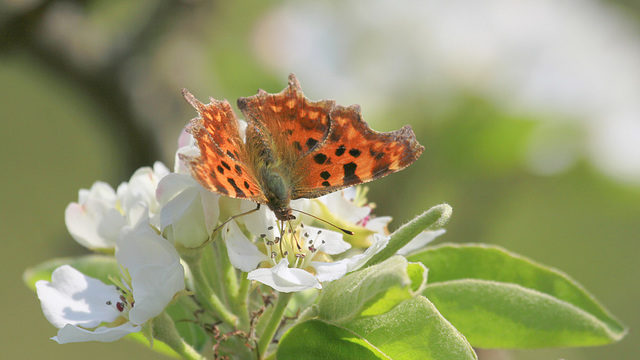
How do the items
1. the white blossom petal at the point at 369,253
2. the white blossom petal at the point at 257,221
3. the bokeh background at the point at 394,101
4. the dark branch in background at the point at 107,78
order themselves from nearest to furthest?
the white blossom petal at the point at 369,253, the white blossom petal at the point at 257,221, the dark branch in background at the point at 107,78, the bokeh background at the point at 394,101

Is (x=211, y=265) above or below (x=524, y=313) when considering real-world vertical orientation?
above

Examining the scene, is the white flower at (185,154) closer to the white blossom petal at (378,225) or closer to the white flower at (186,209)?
the white flower at (186,209)

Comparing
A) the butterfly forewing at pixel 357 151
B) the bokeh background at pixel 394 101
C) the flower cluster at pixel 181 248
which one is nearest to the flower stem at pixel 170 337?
the flower cluster at pixel 181 248

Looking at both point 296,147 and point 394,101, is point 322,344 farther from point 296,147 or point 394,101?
point 394,101

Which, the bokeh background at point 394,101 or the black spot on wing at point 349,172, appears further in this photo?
the bokeh background at point 394,101

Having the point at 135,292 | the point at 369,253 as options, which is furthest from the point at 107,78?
the point at 369,253

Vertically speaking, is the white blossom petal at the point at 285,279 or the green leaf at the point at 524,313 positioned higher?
the white blossom petal at the point at 285,279
